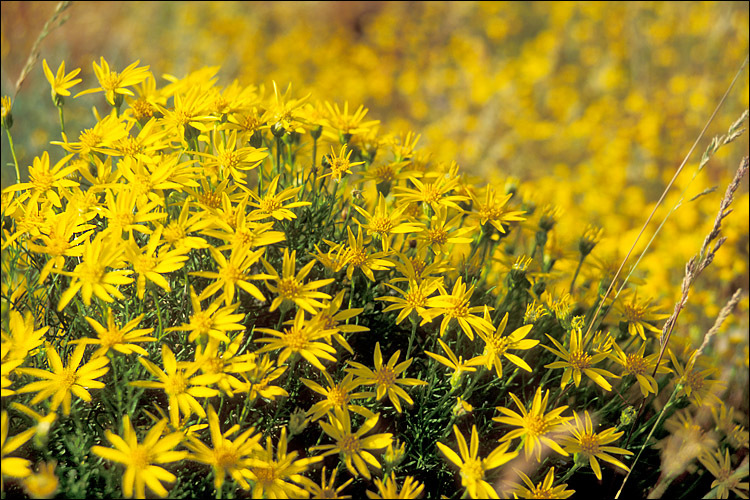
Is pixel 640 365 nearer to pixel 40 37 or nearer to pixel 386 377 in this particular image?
pixel 386 377

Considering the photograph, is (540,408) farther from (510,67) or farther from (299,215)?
(510,67)

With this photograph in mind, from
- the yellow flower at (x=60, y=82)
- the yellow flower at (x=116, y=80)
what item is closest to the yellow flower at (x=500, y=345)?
the yellow flower at (x=116, y=80)

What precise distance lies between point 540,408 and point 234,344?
2.81ft

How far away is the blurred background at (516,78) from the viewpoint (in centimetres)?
520

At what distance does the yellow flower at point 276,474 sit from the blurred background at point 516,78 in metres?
3.10

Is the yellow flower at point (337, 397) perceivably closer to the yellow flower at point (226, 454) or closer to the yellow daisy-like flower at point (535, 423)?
the yellow flower at point (226, 454)

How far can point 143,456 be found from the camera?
1416 millimetres

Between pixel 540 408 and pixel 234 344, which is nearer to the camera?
pixel 234 344

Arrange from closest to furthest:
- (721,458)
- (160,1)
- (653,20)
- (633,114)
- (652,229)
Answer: (721,458) → (652,229) → (633,114) → (653,20) → (160,1)

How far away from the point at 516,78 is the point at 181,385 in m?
6.56

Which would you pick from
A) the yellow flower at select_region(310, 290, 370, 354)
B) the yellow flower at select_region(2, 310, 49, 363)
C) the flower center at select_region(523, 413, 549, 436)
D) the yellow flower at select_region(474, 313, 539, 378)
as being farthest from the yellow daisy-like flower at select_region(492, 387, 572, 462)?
the yellow flower at select_region(2, 310, 49, 363)

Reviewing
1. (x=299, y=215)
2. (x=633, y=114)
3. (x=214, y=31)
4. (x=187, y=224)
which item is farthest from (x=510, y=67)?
(x=187, y=224)

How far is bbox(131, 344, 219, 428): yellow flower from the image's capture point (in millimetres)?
1516

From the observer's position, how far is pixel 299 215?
2.08 meters
